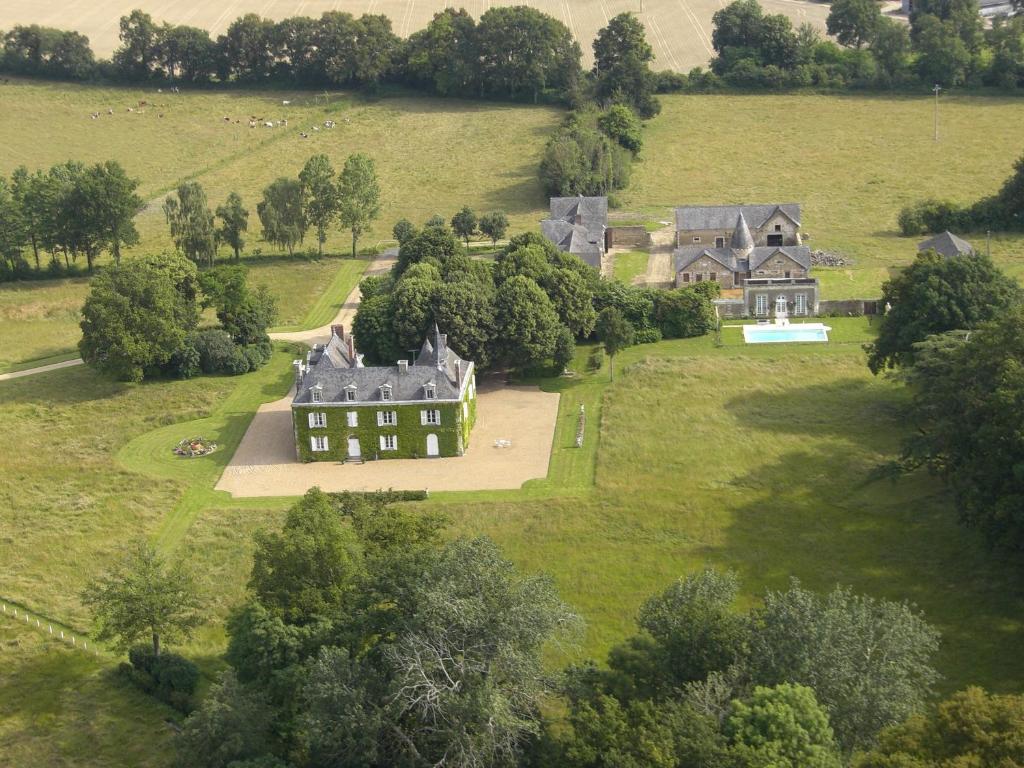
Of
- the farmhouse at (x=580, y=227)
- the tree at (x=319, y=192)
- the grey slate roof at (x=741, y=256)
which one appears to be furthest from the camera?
the tree at (x=319, y=192)

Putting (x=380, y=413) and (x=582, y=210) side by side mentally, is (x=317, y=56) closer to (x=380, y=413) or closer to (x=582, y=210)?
(x=582, y=210)

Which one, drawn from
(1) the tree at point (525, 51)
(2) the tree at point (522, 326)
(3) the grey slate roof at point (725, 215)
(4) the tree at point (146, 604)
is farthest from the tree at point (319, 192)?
(4) the tree at point (146, 604)

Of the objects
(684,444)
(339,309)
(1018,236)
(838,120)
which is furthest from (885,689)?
(838,120)

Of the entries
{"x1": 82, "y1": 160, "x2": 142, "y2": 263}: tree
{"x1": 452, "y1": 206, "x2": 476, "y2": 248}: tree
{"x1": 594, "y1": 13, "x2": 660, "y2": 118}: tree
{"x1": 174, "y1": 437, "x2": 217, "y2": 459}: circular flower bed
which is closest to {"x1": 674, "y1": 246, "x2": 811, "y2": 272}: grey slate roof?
{"x1": 452, "y1": 206, "x2": 476, "y2": 248}: tree

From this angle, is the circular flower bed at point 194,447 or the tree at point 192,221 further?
the tree at point 192,221

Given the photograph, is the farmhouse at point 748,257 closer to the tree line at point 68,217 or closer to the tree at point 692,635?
the tree line at point 68,217

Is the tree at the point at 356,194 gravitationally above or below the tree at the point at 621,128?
below
